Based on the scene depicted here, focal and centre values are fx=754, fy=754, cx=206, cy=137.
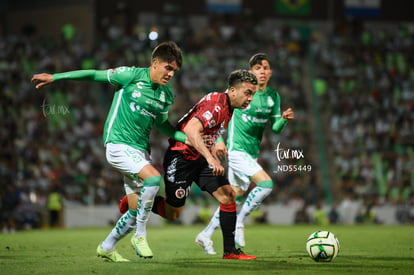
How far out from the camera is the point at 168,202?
943cm

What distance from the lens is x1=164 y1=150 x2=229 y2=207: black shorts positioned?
937 cm

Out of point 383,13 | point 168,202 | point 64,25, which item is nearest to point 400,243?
point 168,202

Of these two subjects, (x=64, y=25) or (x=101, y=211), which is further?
(x=64, y=25)

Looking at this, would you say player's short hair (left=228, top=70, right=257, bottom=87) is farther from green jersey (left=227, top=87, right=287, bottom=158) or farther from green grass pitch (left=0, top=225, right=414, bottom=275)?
green jersey (left=227, top=87, right=287, bottom=158)

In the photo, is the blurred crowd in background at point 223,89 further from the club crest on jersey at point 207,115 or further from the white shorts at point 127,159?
the club crest on jersey at point 207,115

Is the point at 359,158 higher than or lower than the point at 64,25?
lower

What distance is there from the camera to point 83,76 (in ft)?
28.4

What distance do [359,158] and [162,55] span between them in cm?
1895

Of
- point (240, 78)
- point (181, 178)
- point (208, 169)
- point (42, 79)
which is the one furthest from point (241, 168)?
point (42, 79)

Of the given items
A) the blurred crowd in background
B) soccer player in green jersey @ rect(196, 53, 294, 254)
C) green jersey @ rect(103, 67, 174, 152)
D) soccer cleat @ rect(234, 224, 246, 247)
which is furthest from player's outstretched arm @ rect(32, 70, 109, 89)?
the blurred crowd in background

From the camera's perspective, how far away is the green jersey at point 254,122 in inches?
472

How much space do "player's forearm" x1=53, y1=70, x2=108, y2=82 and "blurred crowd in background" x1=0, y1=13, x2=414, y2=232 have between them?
1259 centimetres

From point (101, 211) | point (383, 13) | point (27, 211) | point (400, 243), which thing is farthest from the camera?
point (383, 13)

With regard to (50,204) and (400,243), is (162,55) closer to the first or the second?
(400,243)
